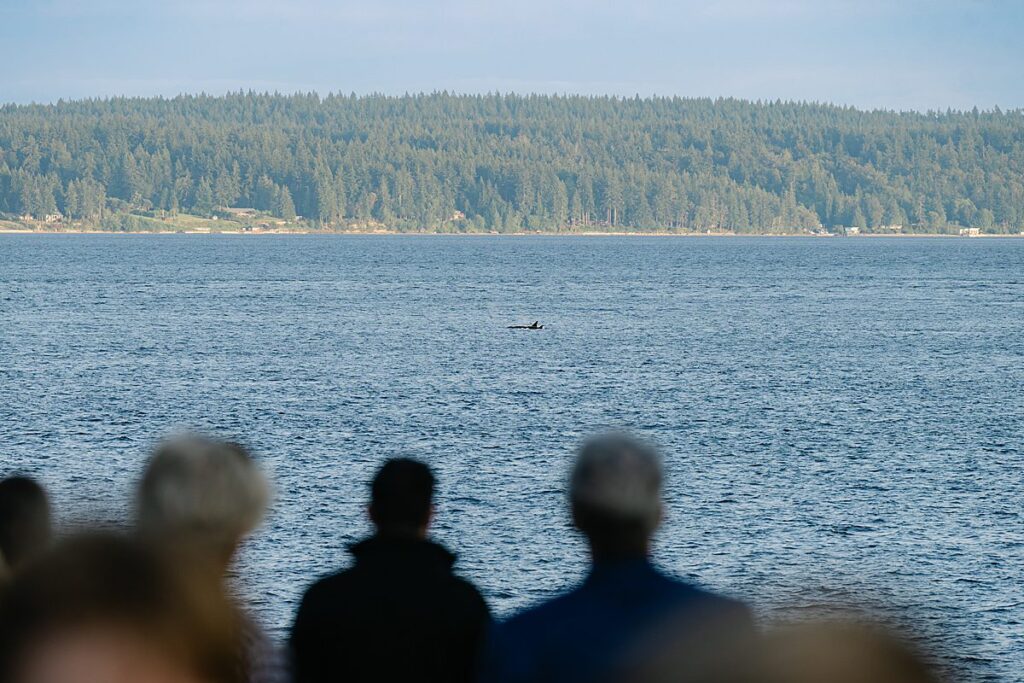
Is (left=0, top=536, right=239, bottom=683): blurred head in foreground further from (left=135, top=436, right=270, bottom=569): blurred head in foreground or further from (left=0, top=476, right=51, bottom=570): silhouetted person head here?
Answer: (left=0, top=476, right=51, bottom=570): silhouetted person head

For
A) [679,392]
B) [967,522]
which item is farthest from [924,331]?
[967,522]

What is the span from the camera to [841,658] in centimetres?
197

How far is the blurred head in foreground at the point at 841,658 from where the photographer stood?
196cm

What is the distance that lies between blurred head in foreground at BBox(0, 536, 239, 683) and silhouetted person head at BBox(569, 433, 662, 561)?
241cm

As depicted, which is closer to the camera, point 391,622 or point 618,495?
point 618,495

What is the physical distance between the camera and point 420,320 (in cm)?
10712

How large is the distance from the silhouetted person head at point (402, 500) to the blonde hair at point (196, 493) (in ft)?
4.47

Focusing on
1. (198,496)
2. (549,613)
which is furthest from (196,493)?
(549,613)

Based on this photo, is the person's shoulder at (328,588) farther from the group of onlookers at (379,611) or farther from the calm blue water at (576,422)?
the calm blue water at (576,422)

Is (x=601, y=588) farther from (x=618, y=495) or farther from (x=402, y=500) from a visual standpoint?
(x=402, y=500)

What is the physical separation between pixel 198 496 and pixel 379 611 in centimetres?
129

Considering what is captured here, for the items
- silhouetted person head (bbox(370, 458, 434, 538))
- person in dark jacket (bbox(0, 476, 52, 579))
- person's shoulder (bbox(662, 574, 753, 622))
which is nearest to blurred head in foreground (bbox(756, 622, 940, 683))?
person's shoulder (bbox(662, 574, 753, 622))

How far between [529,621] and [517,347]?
81604 millimetres

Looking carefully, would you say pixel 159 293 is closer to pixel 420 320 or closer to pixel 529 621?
pixel 420 320
